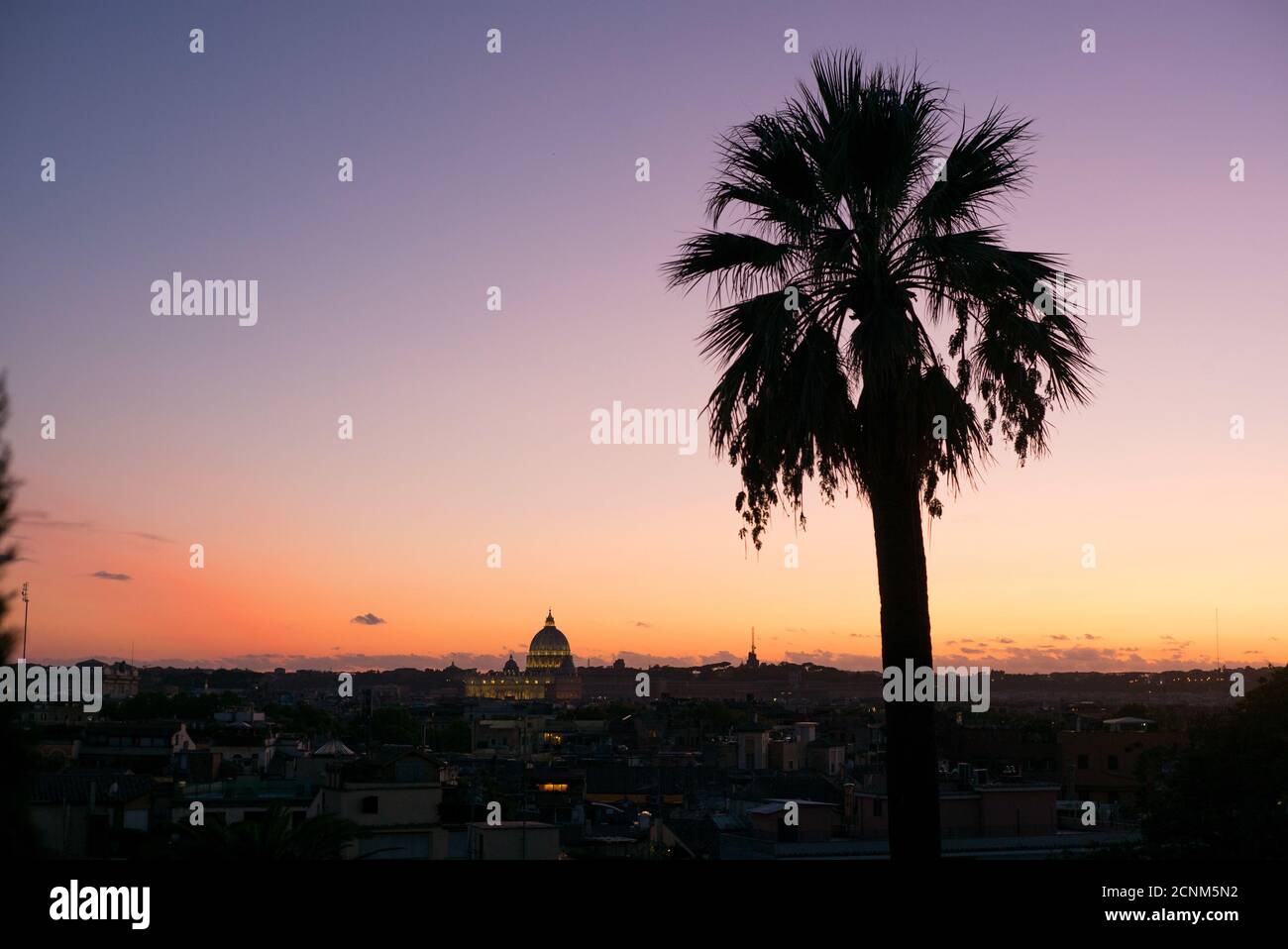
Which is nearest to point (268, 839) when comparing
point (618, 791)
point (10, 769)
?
point (10, 769)

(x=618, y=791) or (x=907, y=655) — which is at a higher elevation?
(x=907, y=655)

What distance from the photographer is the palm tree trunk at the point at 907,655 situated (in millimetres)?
7078

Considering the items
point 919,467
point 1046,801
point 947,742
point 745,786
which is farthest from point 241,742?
point 919,467

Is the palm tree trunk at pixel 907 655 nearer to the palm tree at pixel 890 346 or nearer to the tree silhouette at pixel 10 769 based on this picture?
the palm tree at pixel 890 346

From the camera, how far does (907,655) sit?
727 cm

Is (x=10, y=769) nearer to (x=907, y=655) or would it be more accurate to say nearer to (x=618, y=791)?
(x=907, y=655)

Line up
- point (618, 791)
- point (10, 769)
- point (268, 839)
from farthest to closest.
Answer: point (618, 791) → point (268, 839) → point (10, 769)

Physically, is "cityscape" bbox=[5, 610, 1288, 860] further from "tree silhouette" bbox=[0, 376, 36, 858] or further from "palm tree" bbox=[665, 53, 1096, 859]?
"palm tree" bbox=[665, 53, 1096, 859]

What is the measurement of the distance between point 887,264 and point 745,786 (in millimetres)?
63350

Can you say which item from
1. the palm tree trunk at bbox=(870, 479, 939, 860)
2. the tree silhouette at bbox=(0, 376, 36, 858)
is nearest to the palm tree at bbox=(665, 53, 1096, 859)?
the palm tree trunk at bbox=(870, 479, 939, 860)

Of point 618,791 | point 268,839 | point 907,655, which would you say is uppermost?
point 907,655
